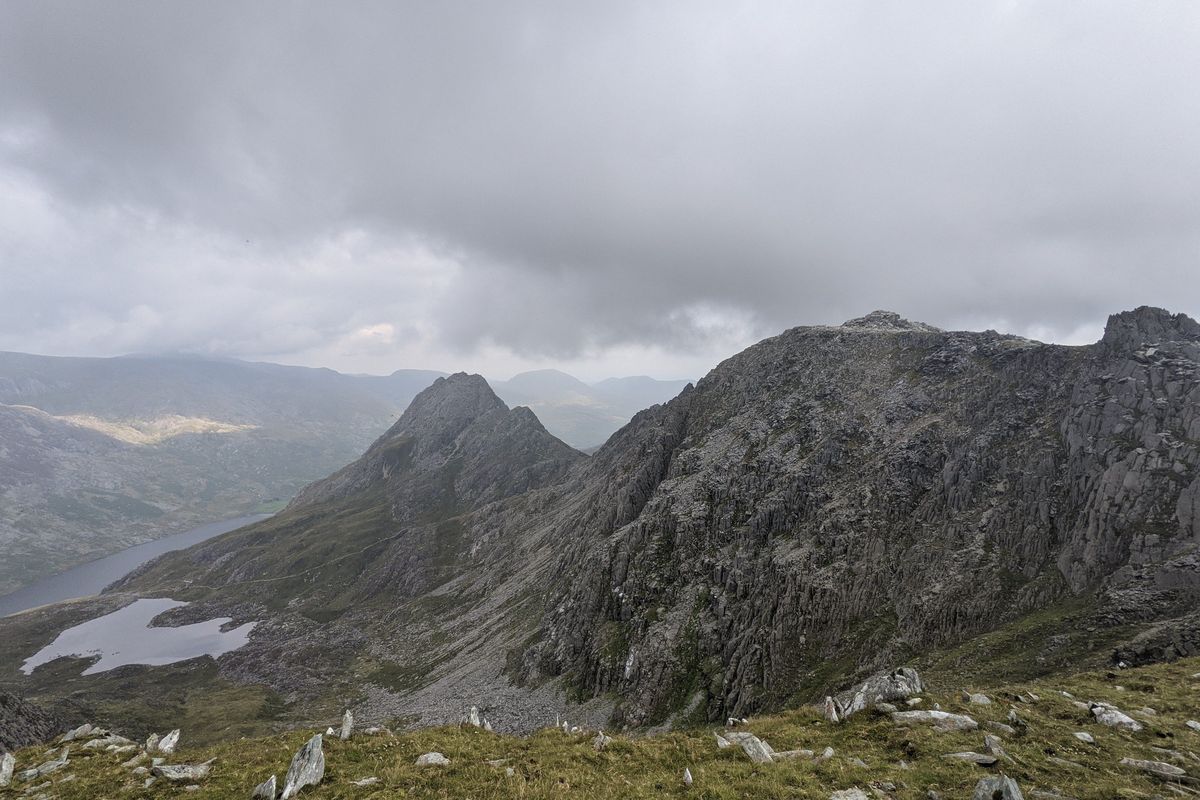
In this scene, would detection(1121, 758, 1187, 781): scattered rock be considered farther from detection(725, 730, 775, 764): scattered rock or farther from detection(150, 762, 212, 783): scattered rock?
detection(150, 762, 212, 783): scattered rock

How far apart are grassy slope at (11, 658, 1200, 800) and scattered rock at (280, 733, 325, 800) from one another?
0.57 metres

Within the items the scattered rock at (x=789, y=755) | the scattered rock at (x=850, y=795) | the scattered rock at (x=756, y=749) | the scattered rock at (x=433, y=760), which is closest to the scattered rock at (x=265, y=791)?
the scattered rock at (x=433, y=760)

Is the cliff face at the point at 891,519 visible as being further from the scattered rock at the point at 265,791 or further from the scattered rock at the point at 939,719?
the scattered rock at the point at 265,791

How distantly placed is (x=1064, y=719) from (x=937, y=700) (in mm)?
4925

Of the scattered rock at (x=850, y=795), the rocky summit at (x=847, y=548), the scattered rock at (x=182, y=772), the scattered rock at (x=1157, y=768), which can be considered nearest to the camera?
the scattered rock at (x=850, y=795)

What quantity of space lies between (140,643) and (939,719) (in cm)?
25130

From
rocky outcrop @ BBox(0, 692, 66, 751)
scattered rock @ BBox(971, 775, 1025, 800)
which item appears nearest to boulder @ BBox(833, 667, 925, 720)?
scattered rock @ BBox(971, 775, 1025, 800)

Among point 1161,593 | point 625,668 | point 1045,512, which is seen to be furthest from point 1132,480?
point 625,668

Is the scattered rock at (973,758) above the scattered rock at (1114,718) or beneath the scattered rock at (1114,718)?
above

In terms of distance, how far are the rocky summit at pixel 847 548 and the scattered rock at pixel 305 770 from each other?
24.2 m

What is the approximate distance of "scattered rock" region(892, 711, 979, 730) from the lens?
810 inches

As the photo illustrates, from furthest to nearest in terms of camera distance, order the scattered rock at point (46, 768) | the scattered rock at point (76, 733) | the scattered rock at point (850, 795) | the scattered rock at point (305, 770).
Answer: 1. the scattered rock at point (76, 733)
2. the scattered rock at point (46, 768)
3. the scattered rock at point (305, 770)
4. the scattered rock at point (850, 795)

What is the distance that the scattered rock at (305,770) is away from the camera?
56.1ft

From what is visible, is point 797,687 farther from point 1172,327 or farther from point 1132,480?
point 1172,327
